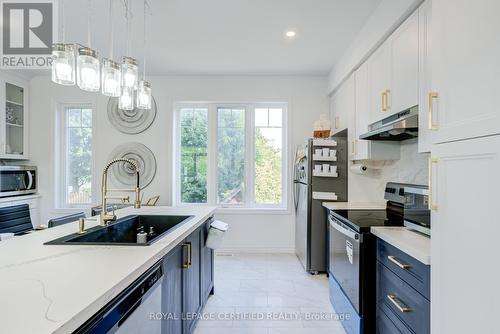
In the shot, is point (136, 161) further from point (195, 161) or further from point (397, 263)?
point (397, 263)

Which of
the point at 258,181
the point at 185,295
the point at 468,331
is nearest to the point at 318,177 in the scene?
the point at 258,181

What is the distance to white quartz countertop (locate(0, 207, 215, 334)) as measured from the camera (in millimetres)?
712

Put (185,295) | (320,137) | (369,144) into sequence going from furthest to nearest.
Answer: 1. (320,137)
2. (369,144)
3. (185,295)

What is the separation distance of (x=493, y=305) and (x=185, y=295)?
152 centimetres

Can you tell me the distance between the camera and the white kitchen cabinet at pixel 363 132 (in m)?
2.70

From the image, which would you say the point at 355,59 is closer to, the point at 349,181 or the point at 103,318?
the point at 349,181

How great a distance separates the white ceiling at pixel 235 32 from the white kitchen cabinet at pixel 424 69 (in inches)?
25.9

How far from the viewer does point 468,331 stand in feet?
3.21

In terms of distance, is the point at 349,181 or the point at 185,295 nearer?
the point at 185,295

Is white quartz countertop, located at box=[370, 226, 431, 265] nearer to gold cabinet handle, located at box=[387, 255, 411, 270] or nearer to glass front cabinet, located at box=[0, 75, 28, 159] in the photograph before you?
gold cabinet handle, located at box=[387, 255, 411, 270]

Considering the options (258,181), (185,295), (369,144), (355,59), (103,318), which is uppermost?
(355,59)

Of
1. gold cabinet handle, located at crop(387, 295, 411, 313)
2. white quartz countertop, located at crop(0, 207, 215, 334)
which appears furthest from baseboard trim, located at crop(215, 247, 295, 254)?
white quartz countertop, located at crop(0, 207, 215, 334)

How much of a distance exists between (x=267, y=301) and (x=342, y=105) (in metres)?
2.44

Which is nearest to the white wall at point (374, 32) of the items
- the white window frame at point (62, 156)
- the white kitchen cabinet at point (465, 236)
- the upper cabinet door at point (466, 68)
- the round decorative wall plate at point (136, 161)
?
the upper cabinet door at point (466, 68)
